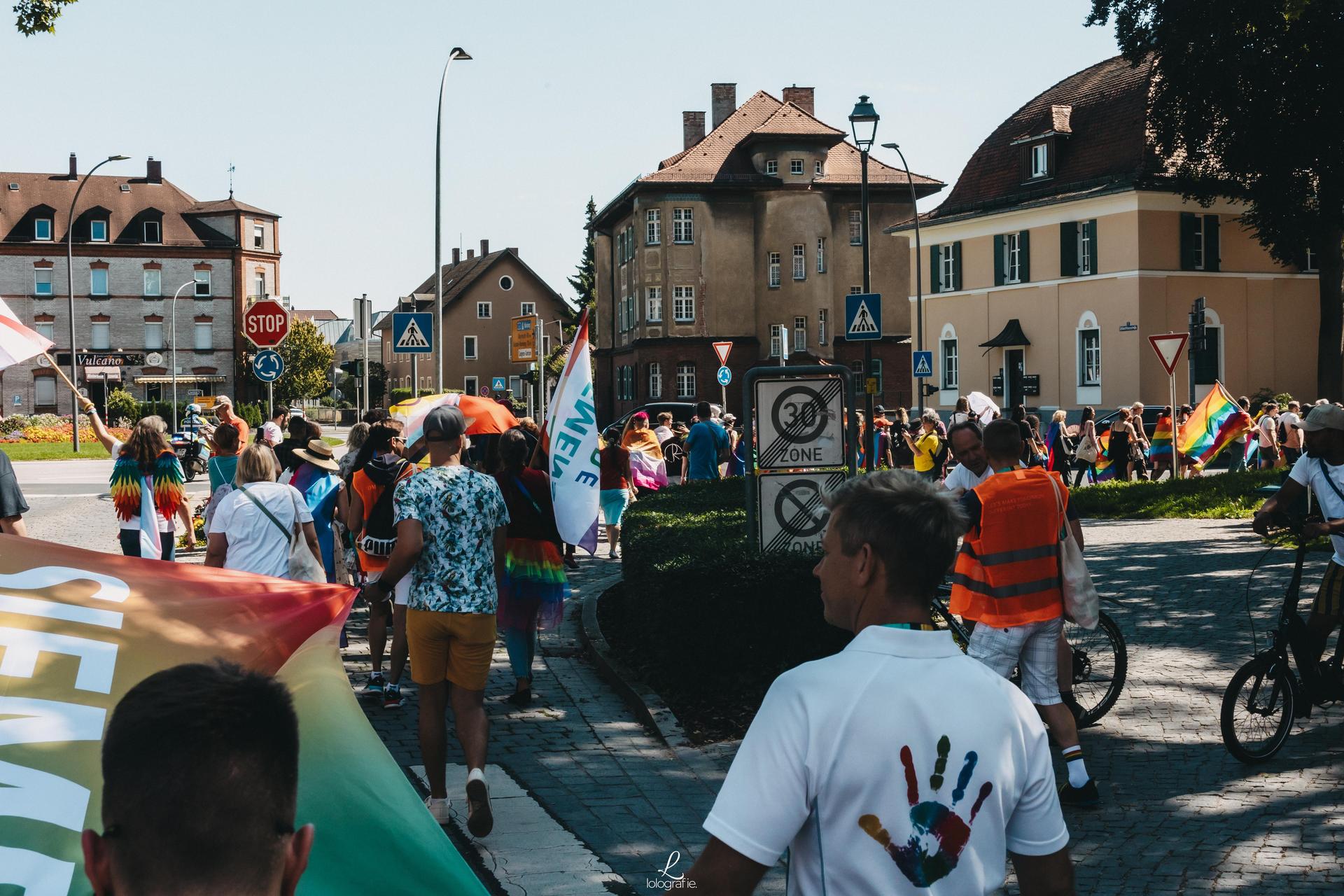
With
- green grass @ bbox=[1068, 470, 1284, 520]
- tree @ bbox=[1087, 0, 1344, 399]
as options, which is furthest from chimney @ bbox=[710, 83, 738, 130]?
green grass @ bbox=[1068, 470, 1284, 520]

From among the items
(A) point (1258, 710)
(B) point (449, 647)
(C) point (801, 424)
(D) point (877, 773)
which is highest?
(C) point (801, 424)

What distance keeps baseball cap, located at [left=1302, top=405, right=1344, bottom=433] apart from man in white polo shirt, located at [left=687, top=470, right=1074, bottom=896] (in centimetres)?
567

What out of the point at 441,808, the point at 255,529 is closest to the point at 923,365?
the point at 255,529

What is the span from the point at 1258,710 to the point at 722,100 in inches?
2619

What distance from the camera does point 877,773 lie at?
7.72ft

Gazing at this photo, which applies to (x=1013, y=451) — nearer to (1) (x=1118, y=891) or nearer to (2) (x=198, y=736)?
(1) (x=1118, y=891)

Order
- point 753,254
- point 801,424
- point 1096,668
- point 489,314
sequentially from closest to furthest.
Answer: point 1096,668
point 801,424
point 753,254
point 489,314

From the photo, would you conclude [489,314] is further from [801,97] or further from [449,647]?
[449,647]

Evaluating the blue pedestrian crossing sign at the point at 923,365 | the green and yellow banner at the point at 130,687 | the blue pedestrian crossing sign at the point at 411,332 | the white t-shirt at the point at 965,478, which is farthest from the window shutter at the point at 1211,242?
the green and yellow banner at the point at 130,687

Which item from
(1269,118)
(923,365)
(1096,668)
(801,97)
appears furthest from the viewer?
(801,97)

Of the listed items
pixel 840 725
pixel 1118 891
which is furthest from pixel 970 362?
pixel 840 725

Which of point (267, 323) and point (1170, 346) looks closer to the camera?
point (1170, 346)

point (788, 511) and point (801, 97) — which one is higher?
point (801, 97)

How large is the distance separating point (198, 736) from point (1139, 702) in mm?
8251
